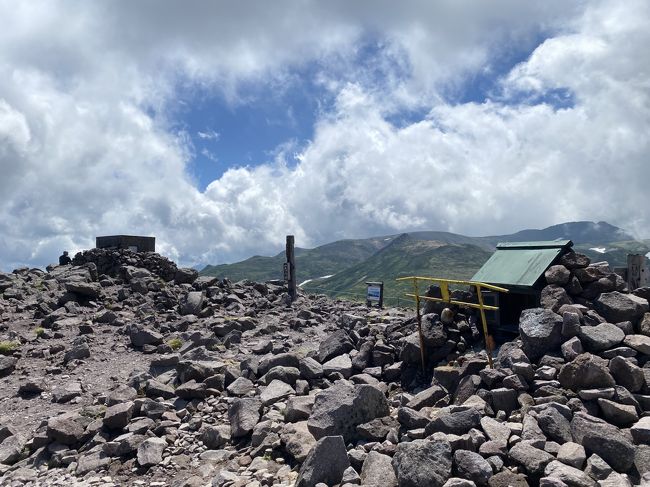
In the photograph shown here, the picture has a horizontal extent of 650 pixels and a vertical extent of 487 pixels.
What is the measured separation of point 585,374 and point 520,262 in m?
5.05

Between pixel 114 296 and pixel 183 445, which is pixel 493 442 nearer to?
pixel 183 445

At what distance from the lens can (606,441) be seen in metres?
8.14

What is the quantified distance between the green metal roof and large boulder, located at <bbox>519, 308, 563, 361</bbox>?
1664mm

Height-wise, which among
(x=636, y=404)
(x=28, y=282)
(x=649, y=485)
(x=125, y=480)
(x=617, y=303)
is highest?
(x=28, y=282)

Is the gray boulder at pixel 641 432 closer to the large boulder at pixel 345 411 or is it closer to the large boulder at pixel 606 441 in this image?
the large boulder at pixel 606 441

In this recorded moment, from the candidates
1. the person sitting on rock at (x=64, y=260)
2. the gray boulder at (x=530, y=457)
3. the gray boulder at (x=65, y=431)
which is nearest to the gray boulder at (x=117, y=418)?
the gray boulder at (x=65, y=431)

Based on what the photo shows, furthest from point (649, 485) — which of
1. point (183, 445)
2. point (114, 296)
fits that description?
point (114, 296)

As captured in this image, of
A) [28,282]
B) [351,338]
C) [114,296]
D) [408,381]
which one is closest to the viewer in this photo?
[408,381]

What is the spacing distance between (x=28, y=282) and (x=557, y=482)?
110 ft

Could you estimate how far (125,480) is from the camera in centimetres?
1099

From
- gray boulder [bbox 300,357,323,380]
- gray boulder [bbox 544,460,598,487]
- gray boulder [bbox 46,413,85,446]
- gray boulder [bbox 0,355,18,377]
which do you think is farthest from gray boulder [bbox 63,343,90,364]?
gray boulder [bbox 544,460,598,487]

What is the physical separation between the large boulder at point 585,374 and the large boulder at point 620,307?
7.68 ft

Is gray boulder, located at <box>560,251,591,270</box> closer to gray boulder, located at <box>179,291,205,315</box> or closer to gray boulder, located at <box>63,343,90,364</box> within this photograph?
gray boulder, located at <box>63,343,90,364</box>

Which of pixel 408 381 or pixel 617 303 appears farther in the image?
pixel 408 381
